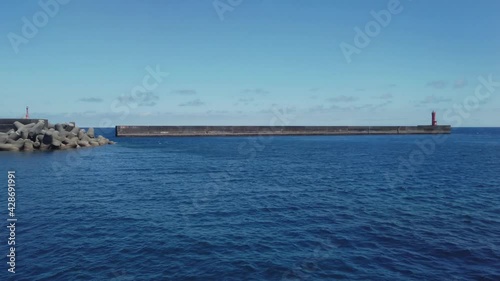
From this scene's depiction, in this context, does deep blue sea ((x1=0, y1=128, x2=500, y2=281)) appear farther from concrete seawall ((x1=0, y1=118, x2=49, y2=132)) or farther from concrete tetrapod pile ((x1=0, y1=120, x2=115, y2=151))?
concrete seawall ((x1=0, y1=118, x2=49, y2=132))

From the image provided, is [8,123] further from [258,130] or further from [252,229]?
[258,130]

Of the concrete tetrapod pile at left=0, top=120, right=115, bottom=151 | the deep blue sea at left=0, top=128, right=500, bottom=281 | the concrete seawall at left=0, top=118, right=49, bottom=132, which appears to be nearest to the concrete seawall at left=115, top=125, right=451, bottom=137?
the concrete tetrapod pile at left=0, top=120, right=115, bottom=151

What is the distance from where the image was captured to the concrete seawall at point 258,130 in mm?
134250

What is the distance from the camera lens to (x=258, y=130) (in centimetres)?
14488

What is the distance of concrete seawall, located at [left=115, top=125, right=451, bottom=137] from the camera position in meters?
134

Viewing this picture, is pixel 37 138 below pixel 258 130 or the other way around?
below

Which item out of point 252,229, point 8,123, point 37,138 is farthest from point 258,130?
point 252,229

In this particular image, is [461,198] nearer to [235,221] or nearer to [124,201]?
[235,221]

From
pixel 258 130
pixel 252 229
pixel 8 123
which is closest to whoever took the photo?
pixel 252 229

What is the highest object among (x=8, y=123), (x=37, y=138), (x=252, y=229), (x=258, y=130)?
(x=8, y=123)

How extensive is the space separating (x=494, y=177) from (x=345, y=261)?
34.6m

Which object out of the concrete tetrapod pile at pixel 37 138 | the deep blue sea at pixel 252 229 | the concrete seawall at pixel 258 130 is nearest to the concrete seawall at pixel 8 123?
the concrete tetrapod pile at pixel 37 138

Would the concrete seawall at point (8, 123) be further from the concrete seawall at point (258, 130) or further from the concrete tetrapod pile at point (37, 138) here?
the concrete seawall at point (258, 130)

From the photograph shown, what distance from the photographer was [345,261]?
14.2 m
